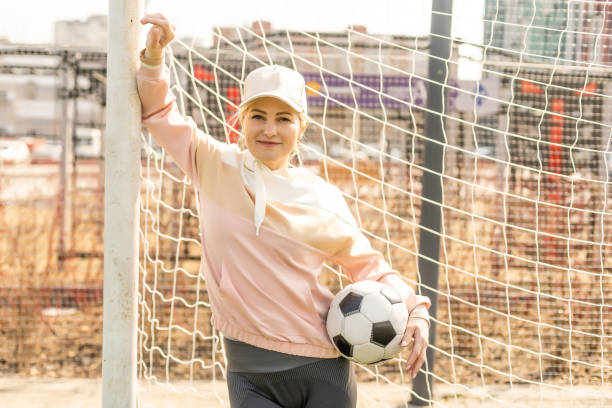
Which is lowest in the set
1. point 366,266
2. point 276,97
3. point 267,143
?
point 366,266

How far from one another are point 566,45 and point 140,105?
9.99ft

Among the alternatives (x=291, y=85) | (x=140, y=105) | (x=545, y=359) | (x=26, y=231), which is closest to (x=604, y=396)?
(x=545, y=359)

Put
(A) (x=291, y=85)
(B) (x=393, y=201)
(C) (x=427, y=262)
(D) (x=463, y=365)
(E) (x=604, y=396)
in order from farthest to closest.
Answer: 1. (B) (x=393, y=201)
2. (D) (x=463, y=365)
3. (E) (x=604, y=396)
4. (C) (x=427, y=262)
5. (A) (x=291, y=85)

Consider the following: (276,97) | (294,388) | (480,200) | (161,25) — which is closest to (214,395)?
(294,388)

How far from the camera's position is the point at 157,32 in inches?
62.4

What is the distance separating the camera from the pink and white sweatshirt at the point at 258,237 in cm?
166

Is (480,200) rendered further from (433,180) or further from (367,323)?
(367,323)

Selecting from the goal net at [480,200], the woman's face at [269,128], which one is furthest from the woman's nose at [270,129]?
the goal net at [480,200]

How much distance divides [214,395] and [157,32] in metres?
2.22

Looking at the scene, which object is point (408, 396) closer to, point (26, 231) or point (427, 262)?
point (427, 262)

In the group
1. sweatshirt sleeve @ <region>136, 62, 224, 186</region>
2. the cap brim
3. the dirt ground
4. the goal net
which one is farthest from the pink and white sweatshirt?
the goal net

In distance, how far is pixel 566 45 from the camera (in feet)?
12.9

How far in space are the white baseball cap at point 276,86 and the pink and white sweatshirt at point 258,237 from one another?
0.18m

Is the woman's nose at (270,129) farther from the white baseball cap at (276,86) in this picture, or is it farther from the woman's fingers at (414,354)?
the woman's fingers at (414,354)
